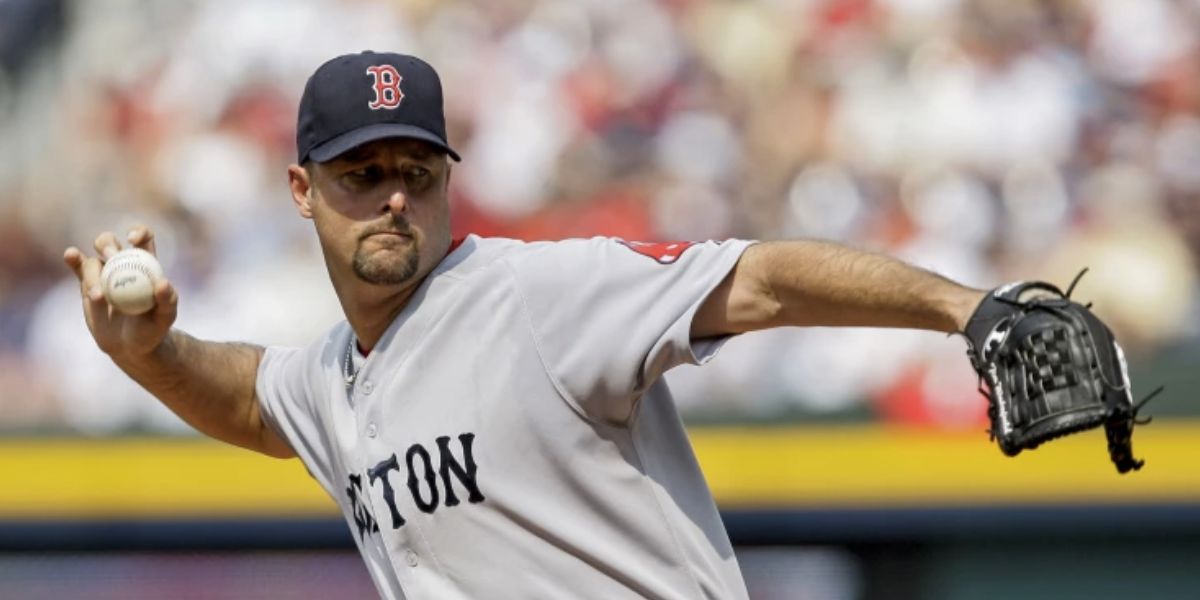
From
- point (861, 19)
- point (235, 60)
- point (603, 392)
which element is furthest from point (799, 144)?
point (603, 392)

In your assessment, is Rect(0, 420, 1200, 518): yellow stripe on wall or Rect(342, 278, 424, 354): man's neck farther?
Rect(0, 420, 1200, 518): yellow stripe on wall

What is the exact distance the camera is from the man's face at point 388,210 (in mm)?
3133

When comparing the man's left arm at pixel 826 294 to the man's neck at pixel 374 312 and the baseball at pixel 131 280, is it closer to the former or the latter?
the man's neck at pixel 374 312

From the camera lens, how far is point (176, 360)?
3611 millimetres

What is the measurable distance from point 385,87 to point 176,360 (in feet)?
2.76

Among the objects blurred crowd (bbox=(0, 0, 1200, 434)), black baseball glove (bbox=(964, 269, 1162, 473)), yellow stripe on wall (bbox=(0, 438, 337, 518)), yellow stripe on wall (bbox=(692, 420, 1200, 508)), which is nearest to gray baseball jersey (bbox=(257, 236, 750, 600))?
black baseball glove (bbox=(964, 269, 1162, 473))

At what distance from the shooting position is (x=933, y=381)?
6.45 metres

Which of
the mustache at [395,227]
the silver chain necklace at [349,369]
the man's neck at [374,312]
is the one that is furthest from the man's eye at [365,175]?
the silver chain necklace at [349,369]

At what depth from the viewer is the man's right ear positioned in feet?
11.0

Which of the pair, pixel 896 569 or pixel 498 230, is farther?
pixel 498 230

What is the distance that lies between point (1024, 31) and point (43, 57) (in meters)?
4.24

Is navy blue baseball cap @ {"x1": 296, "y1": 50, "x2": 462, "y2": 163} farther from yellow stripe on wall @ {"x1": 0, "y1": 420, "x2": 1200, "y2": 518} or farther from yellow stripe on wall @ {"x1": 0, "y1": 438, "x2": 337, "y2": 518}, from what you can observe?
yellow stripe on wall @ {"x1": 0, "y1": 438, "x2": 337, "y2": 518}

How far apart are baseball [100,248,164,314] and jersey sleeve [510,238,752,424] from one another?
83cm

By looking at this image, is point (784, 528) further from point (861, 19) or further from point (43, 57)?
point (43, 57)
